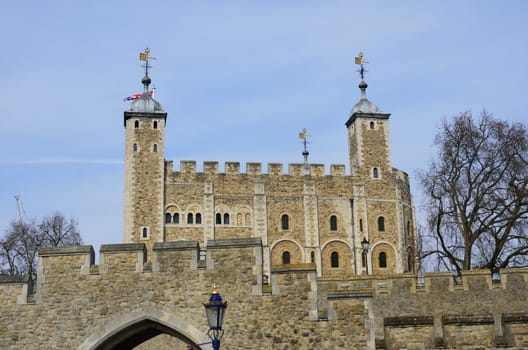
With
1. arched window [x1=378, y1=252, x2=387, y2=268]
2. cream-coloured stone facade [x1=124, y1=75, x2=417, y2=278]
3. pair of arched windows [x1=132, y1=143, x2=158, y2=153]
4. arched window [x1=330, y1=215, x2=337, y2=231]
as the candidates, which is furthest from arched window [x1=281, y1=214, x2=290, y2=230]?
pair of arched windows [x1=132, y1=143, x2=158, y2=153]

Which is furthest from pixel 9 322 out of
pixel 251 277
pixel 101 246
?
pixel 251 277

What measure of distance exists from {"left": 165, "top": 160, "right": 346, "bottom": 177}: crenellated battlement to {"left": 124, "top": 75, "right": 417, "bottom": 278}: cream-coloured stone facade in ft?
0.21

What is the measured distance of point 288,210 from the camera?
171 ft

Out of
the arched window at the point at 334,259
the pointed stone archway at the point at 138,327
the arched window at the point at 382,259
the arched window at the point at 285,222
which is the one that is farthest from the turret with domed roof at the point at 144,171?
the pointed stone archway at the point at 138,327

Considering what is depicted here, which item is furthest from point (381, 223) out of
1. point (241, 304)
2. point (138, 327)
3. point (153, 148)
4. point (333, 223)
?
point (138, 327)

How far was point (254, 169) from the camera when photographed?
52.3 m

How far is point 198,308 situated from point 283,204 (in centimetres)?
3716

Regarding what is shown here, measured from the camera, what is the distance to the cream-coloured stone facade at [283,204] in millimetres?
50094

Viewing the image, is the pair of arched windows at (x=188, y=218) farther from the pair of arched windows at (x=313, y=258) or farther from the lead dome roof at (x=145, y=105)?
the lead dome roof at (x=145, y=105)

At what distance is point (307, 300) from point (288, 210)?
3693 centimetres

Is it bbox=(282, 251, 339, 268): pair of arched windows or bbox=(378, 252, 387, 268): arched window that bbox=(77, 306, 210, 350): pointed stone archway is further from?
bbox=(378, 252, 387, 268): arched window

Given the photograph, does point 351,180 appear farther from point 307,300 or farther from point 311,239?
point 307,300

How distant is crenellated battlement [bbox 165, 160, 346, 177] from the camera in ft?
169

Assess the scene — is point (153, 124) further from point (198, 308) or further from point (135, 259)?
point (198, 308)
